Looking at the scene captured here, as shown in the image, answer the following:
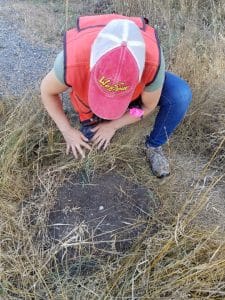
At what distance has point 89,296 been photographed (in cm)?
150

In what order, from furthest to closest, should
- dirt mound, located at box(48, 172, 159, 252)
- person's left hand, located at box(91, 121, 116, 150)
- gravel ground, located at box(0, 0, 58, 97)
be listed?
gravel ground, located at box(0, 0, 58, 97)
person's left hand, located at box(91, 121, 116, 150)
dirt mound, located at box(48, 172, 159, 252)

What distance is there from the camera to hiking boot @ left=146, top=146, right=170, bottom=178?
6.26 feet

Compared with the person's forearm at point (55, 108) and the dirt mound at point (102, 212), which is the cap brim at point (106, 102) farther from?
the dirt mound at point (102, 212)

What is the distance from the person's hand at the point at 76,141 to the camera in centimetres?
176

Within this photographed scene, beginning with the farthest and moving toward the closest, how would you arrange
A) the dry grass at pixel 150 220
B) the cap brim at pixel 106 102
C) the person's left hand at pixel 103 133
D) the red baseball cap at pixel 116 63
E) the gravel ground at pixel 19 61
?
the gravel ground at pixel 19 61 < the person's left hand at pixel 103 133 < the dry grass at pixel 150 220 < the cap brim at pixel 106 102 < the red baseball cap at pixel 116 63

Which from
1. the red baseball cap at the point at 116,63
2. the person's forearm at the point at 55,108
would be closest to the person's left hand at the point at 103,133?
the person's forearm at the point at 55,108

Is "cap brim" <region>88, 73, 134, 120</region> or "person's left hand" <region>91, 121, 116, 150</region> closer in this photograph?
"cap brim" <region>88, 73, 134, 120</region>

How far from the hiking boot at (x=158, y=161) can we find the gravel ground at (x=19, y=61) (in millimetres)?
637

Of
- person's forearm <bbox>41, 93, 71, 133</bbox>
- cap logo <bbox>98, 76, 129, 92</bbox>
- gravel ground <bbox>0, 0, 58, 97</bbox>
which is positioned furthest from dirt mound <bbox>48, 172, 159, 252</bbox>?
gravel ground <bbox>0, 0, 58, 97</bbox>

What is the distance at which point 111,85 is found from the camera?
133cm

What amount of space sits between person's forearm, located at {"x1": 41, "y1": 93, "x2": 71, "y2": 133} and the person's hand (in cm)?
3

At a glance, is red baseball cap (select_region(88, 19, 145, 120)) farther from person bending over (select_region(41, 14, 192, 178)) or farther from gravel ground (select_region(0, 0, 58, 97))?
gravel ground (select_region(0, 0, 58, 97))

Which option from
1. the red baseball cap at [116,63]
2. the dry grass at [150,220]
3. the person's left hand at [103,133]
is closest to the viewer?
the red baseball cap at [116,63]

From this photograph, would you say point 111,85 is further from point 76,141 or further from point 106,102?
point 76,141
